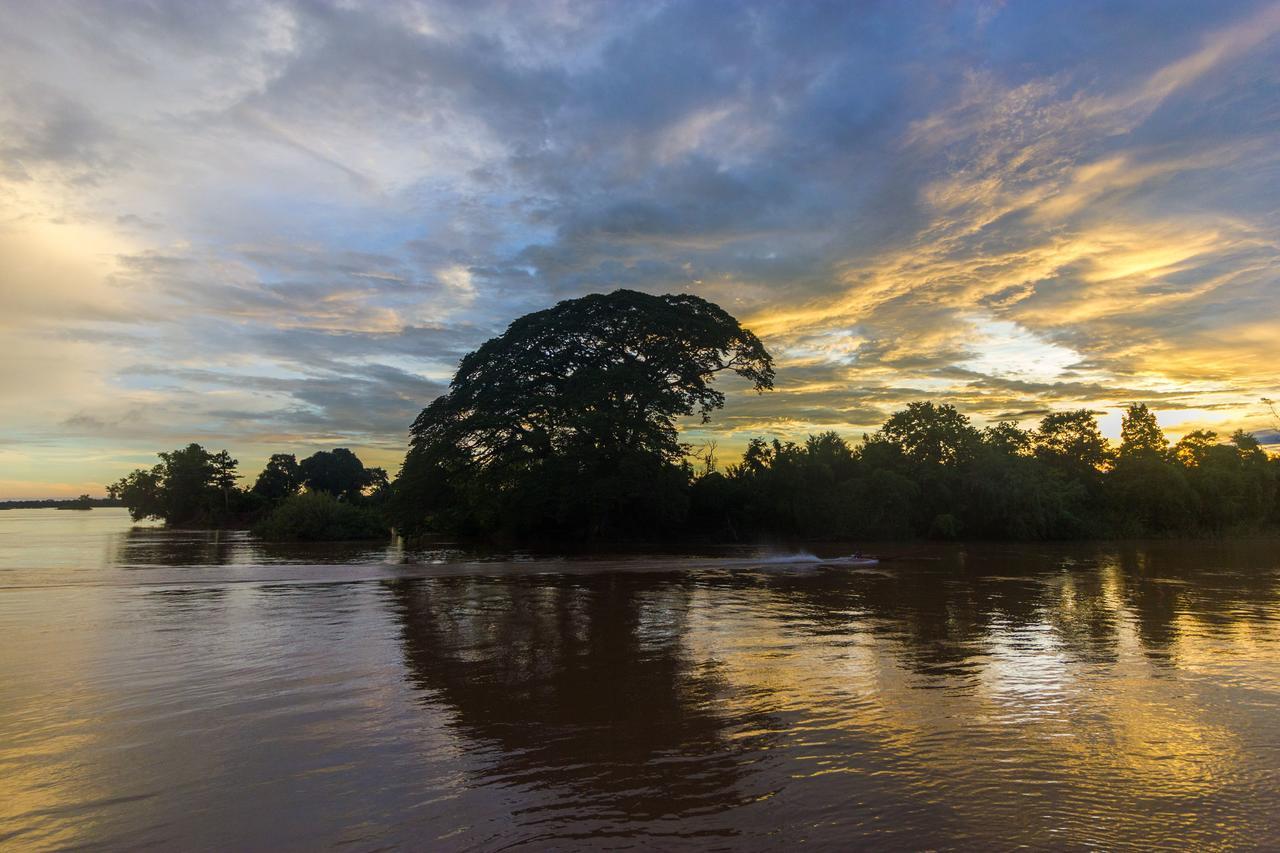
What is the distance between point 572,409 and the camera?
40.4m

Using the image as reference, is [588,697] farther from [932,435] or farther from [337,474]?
[337,474]

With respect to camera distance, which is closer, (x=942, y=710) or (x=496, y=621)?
(x=942, y=710)

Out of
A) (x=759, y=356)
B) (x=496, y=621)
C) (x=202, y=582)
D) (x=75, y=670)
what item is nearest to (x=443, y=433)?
(x=759, y=356)

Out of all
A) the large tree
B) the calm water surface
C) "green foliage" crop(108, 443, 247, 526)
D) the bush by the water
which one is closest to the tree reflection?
the calm water surface

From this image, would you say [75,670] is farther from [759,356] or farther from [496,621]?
[759,356]

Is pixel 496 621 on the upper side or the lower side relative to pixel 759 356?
lower

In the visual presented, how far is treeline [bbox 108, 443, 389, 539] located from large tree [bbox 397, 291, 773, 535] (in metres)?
11.3

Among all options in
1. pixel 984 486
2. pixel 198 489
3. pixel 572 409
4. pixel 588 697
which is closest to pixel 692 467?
pixel 572 409

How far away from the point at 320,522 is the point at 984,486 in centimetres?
4528

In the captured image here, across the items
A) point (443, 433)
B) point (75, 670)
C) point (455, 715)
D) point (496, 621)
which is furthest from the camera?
point (443, 433)

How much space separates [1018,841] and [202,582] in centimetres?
2113

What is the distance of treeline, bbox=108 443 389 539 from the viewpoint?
Answer: 51.6 metres

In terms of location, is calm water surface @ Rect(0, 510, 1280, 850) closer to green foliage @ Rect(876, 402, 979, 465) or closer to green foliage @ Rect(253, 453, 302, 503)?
green foliage @ Rect(876, 402, 979, 465)

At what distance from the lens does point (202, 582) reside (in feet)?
65.6
